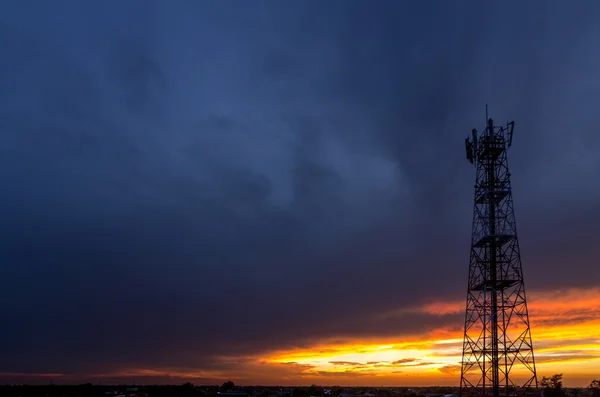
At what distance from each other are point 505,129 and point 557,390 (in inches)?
2174

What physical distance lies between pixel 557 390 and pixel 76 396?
13161cm

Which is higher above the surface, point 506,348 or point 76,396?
point 506,348

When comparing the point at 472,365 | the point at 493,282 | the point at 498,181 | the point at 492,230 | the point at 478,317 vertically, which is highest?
the point at 498,181

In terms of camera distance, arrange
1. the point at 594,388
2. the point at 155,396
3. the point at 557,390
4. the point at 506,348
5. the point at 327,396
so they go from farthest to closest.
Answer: the point at 155,396, the point at 327,396, the point at 594,388, the point at 557,390, the point at 506,348

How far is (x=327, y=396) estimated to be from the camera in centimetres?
13862

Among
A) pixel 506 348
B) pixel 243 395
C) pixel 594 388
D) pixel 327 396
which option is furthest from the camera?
pixel 327 396

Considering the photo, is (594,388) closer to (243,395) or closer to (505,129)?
(243,395)

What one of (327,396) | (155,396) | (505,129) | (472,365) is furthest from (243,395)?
(505,129)

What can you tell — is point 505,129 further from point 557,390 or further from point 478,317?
point 557,390

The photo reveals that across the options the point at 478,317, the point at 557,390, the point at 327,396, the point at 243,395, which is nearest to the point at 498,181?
A: the point at 478,317

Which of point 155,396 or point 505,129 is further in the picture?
point 155,396

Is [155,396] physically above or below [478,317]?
below

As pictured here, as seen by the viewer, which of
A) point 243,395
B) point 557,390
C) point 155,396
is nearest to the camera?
point 557,390

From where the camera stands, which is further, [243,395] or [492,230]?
[243,395]
